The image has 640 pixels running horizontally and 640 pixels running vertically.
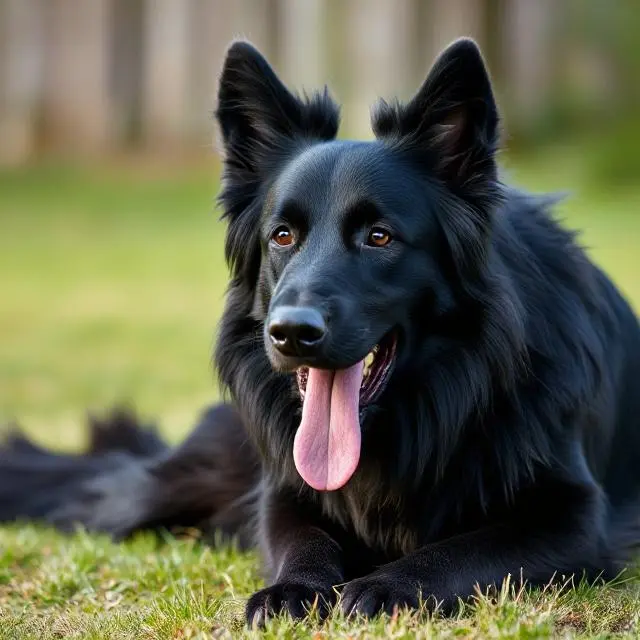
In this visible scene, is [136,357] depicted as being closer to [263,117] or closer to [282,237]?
[263,117]

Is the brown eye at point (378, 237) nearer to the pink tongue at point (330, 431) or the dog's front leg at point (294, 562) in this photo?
the pink tongue at point (330, 431)

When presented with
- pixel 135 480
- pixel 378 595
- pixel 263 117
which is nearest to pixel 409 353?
pixel 378 595

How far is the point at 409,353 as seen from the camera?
4.02 m

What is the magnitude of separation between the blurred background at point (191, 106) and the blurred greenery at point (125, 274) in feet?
0.24

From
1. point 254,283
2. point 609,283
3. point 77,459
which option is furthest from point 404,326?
point 77,459

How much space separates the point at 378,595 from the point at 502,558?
557 millimetres

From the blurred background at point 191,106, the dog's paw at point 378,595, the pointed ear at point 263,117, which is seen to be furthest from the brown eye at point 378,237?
the blurred background at point 191,106

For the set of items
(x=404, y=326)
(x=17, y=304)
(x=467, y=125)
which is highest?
(x=467, y=125)

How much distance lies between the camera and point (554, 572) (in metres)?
3.79

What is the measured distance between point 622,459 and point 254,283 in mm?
1811

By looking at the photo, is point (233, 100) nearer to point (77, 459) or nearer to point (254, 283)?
point (254, 283)

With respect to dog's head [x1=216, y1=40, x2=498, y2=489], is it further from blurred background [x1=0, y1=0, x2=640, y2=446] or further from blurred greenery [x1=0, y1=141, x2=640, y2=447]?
blurred background [x1=0, y1=0, x2=640, y2=446]

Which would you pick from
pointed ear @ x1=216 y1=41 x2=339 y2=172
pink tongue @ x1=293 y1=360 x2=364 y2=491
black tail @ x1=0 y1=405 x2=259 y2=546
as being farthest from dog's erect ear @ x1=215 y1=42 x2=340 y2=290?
black tail @ x1=0 y1=405 x2=259 y2=546

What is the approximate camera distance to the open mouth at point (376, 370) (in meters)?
3.93
